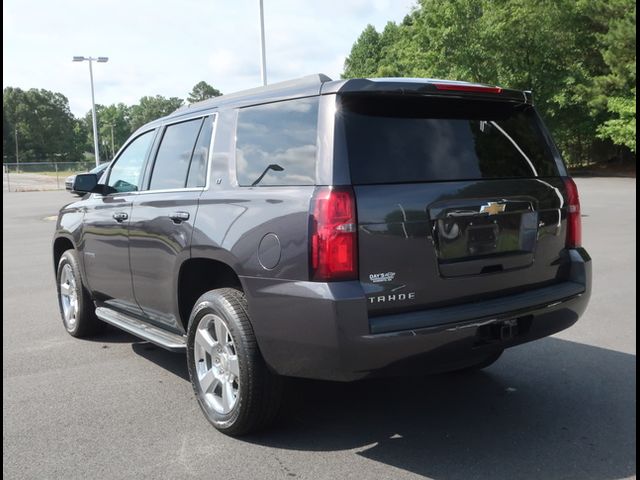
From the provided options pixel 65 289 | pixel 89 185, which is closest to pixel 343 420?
pixel 89 185

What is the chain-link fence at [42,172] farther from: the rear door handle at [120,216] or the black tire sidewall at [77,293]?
the rear door handle at [120,216]

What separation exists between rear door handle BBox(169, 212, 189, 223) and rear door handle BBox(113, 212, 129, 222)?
0.75m

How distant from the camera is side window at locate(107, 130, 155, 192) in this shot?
4.86 m

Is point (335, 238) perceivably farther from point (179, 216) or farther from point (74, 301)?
point (74, 301)

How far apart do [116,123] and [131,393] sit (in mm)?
156090

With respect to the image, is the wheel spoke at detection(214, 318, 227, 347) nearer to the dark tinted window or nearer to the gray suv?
the gray suv

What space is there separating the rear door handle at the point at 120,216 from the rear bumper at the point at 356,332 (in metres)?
1.70

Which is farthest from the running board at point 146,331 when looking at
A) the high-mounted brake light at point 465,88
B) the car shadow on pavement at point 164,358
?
the high-mounted brake light at point 465,88

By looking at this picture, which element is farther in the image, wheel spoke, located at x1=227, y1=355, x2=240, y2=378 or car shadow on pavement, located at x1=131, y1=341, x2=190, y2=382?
car shadow on pavement, located at x1=131, y1=341, x2=190, y2=382

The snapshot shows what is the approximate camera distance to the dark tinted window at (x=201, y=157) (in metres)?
3.99

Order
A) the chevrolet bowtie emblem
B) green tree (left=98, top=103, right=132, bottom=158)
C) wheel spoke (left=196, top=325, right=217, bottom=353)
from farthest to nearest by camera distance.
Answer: green tree (left=98, top=103, right=132, bottom=158), wheel spoke (left=196, top=325, right=217, bottom=353), the chevrolet bowtie emblem

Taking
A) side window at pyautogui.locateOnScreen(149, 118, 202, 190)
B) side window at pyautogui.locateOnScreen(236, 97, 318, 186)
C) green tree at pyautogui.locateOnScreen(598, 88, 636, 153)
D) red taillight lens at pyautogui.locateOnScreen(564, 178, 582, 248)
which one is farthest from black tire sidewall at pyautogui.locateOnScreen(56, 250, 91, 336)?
green tree at pyautogui.locateOnScreen(598, 88, 636, 153)

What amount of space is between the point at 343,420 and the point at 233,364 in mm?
797

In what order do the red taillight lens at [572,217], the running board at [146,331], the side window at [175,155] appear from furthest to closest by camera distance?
1. the side window at [175,155]
2. the running board at [146,331]
3. the red taillight lens at [572,217]
